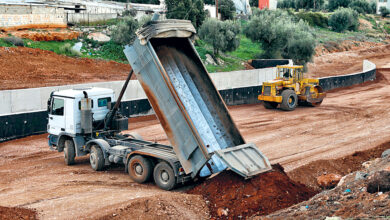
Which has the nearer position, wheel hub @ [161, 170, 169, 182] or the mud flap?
the mud flap

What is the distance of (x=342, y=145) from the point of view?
18.8m

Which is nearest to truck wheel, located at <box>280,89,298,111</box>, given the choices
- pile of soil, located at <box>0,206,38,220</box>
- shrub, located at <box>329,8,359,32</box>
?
pile of soil, located at <box>0,206,38,220</box>

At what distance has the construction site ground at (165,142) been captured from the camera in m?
11.0

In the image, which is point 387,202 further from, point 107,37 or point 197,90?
point 107,37

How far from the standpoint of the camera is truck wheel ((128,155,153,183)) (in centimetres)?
1312

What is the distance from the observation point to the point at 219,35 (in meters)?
45.0

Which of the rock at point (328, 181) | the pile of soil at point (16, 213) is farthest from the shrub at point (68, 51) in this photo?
the rock at point (328, 181)

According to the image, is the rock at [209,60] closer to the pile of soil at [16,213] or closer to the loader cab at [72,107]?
the loader cab at [72,107]

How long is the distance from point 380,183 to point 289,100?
61.7 feet

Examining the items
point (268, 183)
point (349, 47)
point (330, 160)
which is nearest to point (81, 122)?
point (268, 183)

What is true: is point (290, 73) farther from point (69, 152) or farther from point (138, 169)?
point (138, 169)

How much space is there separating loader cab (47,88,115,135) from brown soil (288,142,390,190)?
6815 millimetres

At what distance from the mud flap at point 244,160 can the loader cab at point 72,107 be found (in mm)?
5566

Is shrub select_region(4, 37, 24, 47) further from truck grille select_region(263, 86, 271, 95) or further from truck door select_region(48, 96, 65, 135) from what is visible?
truck door select_region(48, 96, 65, 135)
